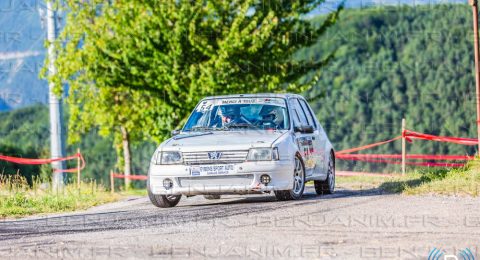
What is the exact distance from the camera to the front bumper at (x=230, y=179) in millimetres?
14344

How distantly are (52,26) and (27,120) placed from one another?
153065 millimetres

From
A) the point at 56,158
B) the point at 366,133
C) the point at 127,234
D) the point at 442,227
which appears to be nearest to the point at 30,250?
the point at 127,234

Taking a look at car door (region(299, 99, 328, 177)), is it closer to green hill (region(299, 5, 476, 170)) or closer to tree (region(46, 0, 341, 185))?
tree (region(46, 0, 341, 185))

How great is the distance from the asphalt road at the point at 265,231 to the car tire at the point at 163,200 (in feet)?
0.53

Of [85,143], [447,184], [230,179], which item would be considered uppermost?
[230,179]

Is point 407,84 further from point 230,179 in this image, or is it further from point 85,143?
point 230,179

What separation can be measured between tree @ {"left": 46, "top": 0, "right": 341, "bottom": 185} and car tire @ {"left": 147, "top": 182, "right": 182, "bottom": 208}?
19.4m

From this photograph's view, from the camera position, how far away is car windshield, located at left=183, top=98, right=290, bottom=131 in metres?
15.6

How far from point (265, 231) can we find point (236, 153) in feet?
12.4

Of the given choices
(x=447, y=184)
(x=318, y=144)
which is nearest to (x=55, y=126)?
(x=318, y=144)

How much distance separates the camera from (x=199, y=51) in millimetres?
36688

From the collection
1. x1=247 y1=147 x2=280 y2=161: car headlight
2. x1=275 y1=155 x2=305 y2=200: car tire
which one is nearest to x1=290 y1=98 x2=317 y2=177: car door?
x1=275 y1=155 x2=305 y2=200: car tire

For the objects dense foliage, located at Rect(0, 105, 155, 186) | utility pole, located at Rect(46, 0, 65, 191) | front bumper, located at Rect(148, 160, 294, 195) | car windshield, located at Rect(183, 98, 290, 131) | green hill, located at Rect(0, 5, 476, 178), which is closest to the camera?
front bumper, located at Rect(148, 160, 294, 195)

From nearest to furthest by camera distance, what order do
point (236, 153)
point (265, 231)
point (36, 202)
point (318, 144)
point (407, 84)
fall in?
point (265, 231)
point (236, 153)
point (318, 144)
point (36, 202)
point (407, 84)
